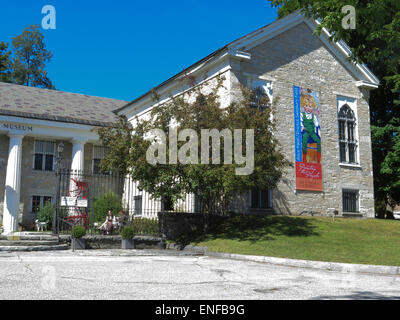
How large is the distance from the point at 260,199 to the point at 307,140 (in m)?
4.13

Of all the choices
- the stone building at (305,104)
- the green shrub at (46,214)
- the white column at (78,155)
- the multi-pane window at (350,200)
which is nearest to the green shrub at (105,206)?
the stone building at (305,104)

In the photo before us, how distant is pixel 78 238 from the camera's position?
14688 millimetres

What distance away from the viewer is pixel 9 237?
50.3 ft

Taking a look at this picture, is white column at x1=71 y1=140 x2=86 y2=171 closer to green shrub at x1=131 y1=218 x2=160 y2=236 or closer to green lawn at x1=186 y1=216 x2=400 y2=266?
green shrub at x1=131 y1=218 x2=160 y2=236

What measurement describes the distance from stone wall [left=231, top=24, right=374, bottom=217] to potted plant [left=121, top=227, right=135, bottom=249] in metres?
7.62

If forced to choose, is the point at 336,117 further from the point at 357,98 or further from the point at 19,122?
the point at 19,122

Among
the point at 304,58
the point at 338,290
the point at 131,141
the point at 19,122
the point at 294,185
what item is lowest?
the point at 338,290

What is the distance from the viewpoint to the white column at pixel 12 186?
69.2 ft

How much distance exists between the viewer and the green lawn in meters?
12.3

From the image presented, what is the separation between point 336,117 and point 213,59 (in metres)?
7.68

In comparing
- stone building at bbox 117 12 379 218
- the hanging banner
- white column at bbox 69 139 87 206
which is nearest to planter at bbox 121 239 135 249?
stone building at bbox 117 12 379 218

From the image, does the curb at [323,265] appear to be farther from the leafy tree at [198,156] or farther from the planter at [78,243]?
the planter at [78,243]

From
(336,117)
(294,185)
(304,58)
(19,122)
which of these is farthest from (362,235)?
(19,122)

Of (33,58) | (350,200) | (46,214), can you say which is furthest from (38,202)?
(33,58)
